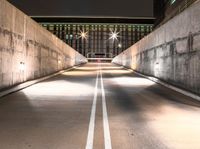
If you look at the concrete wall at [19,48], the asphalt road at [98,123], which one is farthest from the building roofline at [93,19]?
the asphalt road at [98,123]

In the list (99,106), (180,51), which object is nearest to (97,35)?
(180,51)

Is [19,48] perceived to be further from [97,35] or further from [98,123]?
[97,35]

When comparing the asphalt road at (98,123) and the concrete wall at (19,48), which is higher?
the concrete wall at (19,48)

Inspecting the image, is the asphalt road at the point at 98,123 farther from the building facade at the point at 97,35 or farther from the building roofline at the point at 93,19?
the building facade at the point at 97,35

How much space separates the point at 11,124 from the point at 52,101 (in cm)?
472

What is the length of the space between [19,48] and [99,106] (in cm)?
879

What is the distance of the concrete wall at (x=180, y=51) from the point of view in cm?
1612

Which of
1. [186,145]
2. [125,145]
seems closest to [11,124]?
[125,145]

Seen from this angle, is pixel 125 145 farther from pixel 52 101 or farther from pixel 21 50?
pixel 21 50

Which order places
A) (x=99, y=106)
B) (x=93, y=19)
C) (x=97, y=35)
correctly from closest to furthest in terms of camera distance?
1. (x=99, y=106)
2. (x=93, y=19)
3. (x=97, y=35)

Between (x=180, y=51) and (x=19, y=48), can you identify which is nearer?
(x=180, y=51)

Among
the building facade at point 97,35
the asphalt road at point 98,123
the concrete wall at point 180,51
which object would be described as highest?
the building facade at point 97,35

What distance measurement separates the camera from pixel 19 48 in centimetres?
1934

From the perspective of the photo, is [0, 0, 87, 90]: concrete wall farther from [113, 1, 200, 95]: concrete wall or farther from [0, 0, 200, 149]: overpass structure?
[113, 1, 200, 95]: concrete wall
